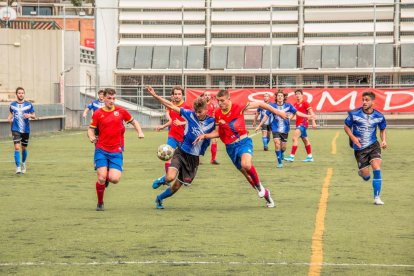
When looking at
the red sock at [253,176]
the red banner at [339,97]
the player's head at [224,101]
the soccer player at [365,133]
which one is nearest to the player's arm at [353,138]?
the soccer player at [365,133]

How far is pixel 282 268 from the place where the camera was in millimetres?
9188

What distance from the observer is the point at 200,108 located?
1434cm

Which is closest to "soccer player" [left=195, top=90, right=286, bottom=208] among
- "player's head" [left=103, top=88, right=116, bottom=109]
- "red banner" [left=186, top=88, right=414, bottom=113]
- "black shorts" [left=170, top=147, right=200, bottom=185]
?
"black shorts" [left=170, top=147, right=200, bottom=185]

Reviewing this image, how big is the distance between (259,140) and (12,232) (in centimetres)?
2392

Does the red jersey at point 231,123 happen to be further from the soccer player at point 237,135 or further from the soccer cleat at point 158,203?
the soccer cleat at point 158,203

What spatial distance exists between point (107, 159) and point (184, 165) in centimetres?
111

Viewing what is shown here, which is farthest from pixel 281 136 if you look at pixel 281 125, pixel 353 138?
pixel 353 138

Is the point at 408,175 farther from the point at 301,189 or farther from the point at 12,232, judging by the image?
the point at 12,232

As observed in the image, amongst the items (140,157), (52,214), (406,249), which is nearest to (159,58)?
(140,157)

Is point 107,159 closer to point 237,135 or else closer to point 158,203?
point 158,203

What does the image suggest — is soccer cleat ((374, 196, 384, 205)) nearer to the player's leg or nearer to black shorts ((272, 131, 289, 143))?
black shorts ((272, 131, 289, 143))

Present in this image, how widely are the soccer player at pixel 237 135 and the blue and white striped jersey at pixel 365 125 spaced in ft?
5.59

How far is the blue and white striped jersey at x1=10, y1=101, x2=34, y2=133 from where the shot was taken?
70.3 ft

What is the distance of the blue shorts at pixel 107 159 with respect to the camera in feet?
46.8
